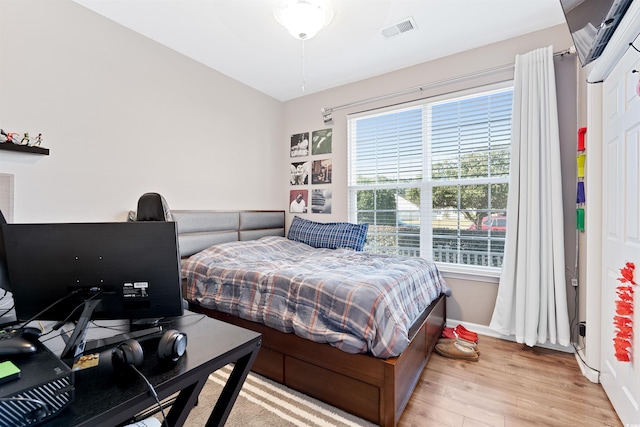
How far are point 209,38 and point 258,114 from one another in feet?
3.84

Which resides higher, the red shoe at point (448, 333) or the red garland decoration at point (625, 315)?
the red garland decoration at point (625, 315)

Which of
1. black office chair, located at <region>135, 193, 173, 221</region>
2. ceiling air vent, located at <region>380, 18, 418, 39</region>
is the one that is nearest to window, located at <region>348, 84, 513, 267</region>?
ceiling air vent, located at <region>380, 18, 418, 39</region>

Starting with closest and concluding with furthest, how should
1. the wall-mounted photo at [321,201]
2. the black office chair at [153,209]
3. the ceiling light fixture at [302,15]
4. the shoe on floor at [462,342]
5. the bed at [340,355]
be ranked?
the bed at [340,355] < the black office chair at [153,209] < the ceiling light fixture at [302,15] < the shoe on floor at [462,342] < the wall-mounted photo at [321,201]

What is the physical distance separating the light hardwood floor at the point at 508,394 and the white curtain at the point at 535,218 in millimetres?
273

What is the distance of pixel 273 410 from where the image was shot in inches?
66.0

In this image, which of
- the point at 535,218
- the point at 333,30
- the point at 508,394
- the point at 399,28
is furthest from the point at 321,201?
the point at 508,394

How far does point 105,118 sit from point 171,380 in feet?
7.80

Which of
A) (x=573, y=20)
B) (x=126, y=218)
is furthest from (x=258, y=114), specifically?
(x=573, y=20)

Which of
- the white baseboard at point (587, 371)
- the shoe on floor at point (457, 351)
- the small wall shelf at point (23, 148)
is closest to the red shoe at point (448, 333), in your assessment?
the shoe on floor at point (457, 351)

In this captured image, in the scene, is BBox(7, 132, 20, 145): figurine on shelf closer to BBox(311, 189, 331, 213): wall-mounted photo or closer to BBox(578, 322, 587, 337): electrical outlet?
BBox(311, 189, 331, 213): wall-mounted photo

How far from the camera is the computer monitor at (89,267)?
0.93m

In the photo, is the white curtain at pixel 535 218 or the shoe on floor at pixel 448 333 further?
the shoe on floor at pixel 448 333

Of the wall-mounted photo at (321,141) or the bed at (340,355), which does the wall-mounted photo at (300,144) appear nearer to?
the wall-mounted photo at (321,141)

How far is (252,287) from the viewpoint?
6.72 ft
